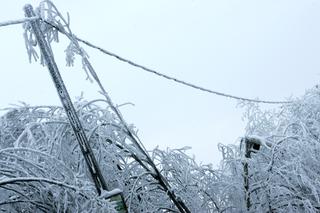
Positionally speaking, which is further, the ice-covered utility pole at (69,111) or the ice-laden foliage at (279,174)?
the ice-laden foliage at (279,174)

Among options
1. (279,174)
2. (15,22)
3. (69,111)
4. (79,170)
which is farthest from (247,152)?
(15,22)

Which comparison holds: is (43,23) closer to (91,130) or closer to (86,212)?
(91,130)

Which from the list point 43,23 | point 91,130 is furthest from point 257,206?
point 43,23

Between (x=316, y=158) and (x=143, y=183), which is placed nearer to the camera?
(x=143, y=183)

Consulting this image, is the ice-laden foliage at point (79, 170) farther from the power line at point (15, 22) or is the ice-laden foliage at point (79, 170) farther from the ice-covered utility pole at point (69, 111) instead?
the power line at point (15, 22)

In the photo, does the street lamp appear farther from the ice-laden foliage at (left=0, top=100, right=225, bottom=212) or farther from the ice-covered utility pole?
the ice-covered utility pole

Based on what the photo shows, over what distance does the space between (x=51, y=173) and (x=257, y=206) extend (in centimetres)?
477

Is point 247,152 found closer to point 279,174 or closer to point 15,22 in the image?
point 279,174

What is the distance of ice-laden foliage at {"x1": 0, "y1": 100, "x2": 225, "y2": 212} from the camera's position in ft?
19.3

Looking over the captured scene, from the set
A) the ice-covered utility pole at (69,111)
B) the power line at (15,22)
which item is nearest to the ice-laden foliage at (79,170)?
the ice-covered utility pole at (69,111)

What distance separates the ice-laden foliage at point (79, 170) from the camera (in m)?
5.89

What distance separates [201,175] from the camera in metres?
9.53

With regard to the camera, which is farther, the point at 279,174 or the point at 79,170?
the point at 279,174

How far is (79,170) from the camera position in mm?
7238
